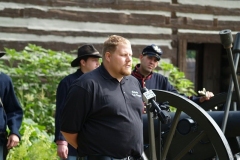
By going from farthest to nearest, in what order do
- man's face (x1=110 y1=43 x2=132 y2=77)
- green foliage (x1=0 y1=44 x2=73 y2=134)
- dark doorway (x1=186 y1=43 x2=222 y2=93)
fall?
dark doorway (x1=186 y1=43 x2=222 y2=93), green foliage (x1=0 y1=44 x2=73 y2=134), man's face (x1=110 y1=43 x2=132 y2=77)

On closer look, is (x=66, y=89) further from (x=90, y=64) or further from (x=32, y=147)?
(x=32, y=147)

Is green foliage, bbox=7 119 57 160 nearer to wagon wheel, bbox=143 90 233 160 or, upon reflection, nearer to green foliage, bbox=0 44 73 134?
green foliage, bbox=0 44 73 134

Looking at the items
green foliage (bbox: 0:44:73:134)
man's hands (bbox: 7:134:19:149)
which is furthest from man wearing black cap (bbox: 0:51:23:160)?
green foliage (bbox: 0:44:73:134)

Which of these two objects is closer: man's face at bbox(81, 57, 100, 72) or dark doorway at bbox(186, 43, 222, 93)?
man's face at bbox(81, 57, 100, 72)

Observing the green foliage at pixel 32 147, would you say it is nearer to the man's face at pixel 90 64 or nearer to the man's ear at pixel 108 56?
the man's face at pixel 90 64

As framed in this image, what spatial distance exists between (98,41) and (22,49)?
127 centimetres

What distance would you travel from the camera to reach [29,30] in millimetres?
9383

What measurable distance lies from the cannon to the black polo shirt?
22.0 inches

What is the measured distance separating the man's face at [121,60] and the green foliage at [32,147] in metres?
2.20

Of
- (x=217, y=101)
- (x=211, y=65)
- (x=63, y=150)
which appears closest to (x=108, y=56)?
(x=63, y=150)

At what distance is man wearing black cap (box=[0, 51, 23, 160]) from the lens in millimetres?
5227

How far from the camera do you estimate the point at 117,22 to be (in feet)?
33.4

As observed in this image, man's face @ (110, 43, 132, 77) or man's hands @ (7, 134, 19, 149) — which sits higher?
man's face @ (110, 43, 132, 77)

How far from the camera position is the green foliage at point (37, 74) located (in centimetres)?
824
